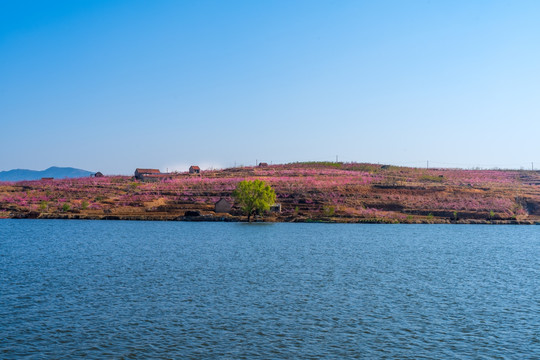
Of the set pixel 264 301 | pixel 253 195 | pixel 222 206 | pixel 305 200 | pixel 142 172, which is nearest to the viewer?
pixel 264 301

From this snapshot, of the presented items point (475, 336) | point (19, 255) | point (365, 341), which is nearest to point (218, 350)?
point (365, 341)

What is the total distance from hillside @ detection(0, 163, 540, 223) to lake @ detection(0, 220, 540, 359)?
4850cm

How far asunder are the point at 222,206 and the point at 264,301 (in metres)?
82.2

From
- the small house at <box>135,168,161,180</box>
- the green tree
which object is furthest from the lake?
the small house at <box>135,168,161,180</box>

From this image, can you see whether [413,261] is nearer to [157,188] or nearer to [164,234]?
[164,234]

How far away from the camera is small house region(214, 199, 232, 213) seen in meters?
113

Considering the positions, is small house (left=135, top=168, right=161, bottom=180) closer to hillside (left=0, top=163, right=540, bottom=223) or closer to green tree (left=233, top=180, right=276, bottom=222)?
hillside (left=0, top=163, right=540, bottom=223)

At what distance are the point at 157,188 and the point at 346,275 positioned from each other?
106m

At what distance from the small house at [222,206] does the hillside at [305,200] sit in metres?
1.66

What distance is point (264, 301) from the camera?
3222 cm

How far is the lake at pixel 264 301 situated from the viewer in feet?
76.6

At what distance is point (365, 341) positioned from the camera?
24.4 meters

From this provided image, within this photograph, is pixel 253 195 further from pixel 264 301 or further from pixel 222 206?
pixel 264 301

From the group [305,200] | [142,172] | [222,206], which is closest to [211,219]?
[222,206]
